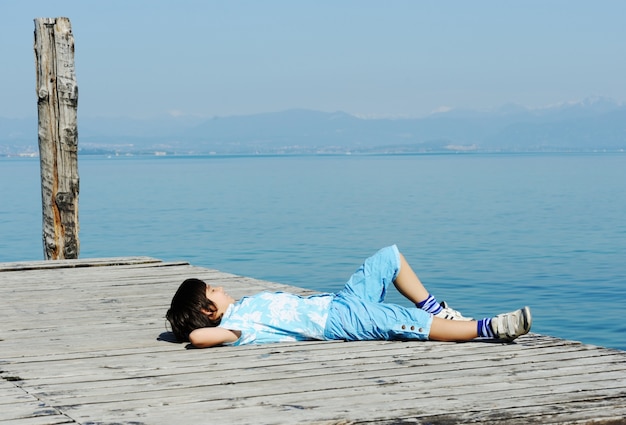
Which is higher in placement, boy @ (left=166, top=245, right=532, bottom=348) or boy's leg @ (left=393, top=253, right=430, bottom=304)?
boy's leg @ (left=393, top=253, right=430, bottom=304)

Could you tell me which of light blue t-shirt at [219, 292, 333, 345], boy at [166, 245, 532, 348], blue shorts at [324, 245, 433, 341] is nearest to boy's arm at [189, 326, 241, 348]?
boy at [166, 245, 532, 348]

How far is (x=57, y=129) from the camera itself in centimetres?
1119

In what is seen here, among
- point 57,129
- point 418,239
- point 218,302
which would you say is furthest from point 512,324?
point 418,239

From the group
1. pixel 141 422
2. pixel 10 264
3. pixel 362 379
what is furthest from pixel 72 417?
pixel 10 264

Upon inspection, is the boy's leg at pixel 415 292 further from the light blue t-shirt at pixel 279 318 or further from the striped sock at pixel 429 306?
the light blue t-shirt at pixel 279 318

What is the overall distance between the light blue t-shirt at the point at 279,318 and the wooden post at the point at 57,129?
5586 millimetres

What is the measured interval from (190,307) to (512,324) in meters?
1.96

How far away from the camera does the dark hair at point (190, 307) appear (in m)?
6.06

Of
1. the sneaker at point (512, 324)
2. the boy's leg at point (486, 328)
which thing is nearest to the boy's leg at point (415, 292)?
the boy's leg at point (486, 328)

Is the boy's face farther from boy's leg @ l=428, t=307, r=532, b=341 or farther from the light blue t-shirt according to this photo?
boy's leg @ l=428, t=307, r=532, b=341

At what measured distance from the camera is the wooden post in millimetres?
11062

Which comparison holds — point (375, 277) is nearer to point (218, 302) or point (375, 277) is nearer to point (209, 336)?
point (218, 302)

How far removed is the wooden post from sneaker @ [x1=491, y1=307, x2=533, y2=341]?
21.7 feet

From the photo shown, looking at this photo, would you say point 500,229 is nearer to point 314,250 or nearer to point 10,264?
point 314,250
